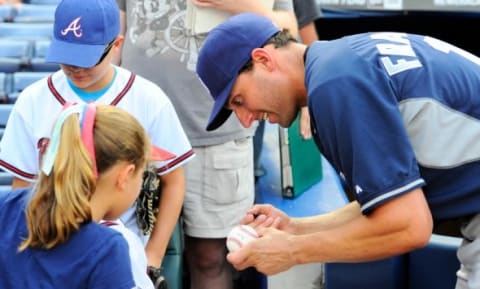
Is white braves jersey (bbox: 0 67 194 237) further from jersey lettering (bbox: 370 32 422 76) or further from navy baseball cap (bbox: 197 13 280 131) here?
jersey lettering (bbox: 370 32 422 76)

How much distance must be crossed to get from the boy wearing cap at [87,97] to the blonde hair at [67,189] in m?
0.86

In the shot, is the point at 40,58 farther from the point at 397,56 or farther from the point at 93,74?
the point at 397,56

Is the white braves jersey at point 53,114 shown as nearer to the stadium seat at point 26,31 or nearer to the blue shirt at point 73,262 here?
the blue shirt at point 73,262

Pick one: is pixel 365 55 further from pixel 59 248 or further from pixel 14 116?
pixel 14 116

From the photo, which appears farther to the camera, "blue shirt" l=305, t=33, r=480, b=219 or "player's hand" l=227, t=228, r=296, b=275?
"player's hand" l=227, t=228, r=296, b=275

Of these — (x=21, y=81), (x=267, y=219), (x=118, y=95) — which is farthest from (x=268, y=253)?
(x=21, y=81)

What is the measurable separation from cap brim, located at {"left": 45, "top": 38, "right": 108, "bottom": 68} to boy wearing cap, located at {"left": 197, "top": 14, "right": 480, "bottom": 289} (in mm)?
626

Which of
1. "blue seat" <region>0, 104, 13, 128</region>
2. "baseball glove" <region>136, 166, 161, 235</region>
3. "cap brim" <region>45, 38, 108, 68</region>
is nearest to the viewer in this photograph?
"cap brim" <region>45, 38, 108, 68</region>

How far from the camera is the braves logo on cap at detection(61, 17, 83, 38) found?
2.89m

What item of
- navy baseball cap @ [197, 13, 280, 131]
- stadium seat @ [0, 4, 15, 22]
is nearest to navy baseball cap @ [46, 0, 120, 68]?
navy baseball cap @ [197, 13, 280, 131]

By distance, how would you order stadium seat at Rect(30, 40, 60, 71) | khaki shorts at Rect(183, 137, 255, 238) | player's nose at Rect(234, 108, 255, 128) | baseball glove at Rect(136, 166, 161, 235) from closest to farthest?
1. player's nose at Rect(234, 108, 255, 128)
2. baseball glove at Rect(136, 166, 161, 235)
3. khaki shorts at Rect(183, 137, 255, 238)
4. stadium seat at Rect(30, 40, 60, 71)

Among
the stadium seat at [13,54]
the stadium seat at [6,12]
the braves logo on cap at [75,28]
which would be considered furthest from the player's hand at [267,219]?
the stadium seat at [6,12]

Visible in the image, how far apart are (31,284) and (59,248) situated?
103 millimetres

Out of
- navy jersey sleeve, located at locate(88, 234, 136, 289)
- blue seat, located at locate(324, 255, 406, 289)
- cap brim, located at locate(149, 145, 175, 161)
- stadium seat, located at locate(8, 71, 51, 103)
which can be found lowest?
blue seat, located at locate(324, 255, 406, 289)
